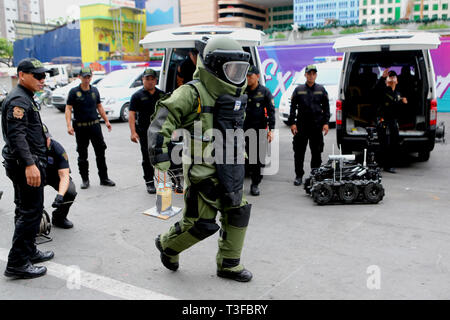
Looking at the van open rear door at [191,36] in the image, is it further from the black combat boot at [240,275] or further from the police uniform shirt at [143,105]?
the black combat boot at [240,275]

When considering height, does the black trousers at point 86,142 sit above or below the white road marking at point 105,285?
above

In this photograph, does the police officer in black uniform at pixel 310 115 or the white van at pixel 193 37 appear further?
the police officer in black uniform at pixel 310 115

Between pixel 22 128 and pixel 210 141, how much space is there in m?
1.54

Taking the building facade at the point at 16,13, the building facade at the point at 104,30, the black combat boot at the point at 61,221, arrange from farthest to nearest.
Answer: the building facade at the point at 16,13 → the building facade at the point at 104,30 → the black combat boot at the point at 61,221

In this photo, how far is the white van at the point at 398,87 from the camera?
712 centimetres

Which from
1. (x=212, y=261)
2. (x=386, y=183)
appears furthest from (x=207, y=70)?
(x=386, y=183)

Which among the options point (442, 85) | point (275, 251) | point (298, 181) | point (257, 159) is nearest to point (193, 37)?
point (257, 159)

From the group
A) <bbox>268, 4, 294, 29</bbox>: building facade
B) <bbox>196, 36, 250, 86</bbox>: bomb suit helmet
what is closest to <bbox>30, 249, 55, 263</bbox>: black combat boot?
<bbox>196, 36, 250, 86</bbox>: bomb suit helmet

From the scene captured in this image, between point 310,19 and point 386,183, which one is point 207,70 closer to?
point 386,183

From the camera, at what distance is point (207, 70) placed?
346 cm

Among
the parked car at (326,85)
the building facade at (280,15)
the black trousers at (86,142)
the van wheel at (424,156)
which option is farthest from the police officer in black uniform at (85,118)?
the building facade at (280,15)

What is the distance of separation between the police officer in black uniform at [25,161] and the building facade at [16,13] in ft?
456

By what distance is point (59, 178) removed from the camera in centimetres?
485

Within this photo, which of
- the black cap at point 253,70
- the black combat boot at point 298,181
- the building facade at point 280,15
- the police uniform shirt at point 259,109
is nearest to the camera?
the black cap at point 253,70
